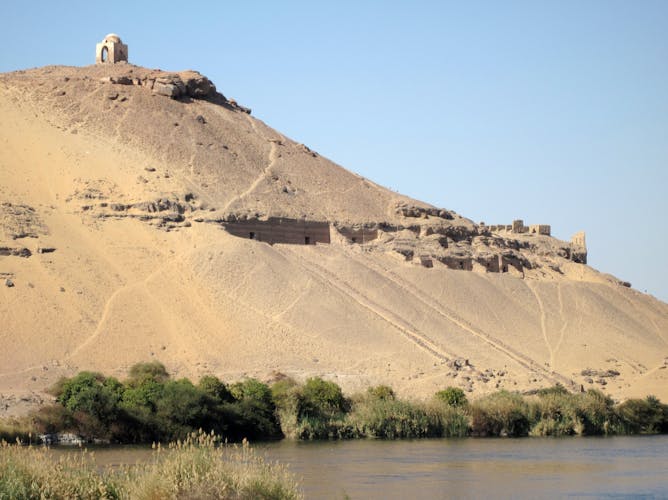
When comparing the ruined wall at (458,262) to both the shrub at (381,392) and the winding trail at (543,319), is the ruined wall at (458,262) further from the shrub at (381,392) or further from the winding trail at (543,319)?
the shrub at (381,392)

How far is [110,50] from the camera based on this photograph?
Answer: 66.9 metres

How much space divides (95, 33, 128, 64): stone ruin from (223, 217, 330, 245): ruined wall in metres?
18.3

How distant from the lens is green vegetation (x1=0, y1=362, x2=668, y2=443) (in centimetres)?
3334

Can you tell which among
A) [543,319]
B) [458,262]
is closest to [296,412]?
[543,319]

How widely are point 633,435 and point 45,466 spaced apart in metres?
25.9

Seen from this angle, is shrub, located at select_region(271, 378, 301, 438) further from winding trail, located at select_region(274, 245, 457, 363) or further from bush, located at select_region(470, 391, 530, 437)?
winding trail, located at select_region(274, 245, 457, 363)

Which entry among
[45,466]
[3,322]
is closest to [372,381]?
[3,322]

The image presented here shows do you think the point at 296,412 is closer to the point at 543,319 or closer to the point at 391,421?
the point at 391,421

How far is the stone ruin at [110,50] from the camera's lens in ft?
219

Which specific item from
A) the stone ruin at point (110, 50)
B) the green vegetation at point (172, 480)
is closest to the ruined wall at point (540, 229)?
the stone ruin at point (110, 50)

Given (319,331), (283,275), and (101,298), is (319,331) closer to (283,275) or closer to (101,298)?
(283,275)

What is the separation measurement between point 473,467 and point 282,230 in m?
27.1

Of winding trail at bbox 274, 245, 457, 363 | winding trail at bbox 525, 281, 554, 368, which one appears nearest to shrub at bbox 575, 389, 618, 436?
winding trail at bbox 274, 245, 457, 363

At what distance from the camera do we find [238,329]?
4566 centimetres
